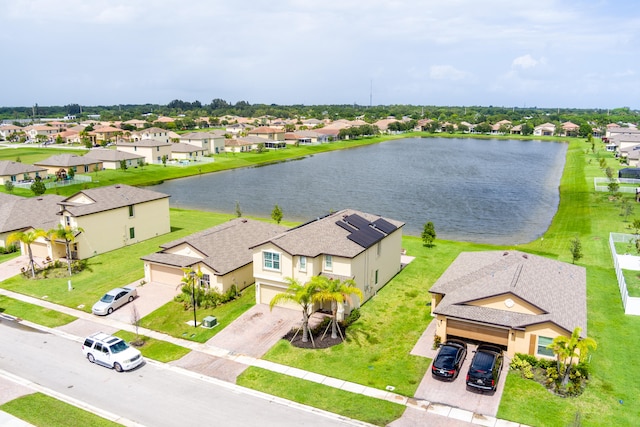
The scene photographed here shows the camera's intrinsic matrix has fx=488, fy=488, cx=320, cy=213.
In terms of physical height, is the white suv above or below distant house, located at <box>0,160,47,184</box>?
below

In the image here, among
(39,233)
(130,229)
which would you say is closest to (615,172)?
(130,229)

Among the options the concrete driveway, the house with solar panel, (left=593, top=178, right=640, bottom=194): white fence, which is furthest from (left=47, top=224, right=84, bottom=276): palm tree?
(left=593, top=178, right=640, bottom=194): white fence

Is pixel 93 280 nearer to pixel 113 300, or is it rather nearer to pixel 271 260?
pixel 113 300

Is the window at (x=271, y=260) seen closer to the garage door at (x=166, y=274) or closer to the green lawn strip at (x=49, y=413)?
the garage door at (x=166, y=274)

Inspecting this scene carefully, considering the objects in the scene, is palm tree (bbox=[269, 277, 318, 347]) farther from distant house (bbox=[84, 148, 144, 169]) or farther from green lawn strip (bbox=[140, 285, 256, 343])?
distant house (bbox=[84, 148, 144, 169])

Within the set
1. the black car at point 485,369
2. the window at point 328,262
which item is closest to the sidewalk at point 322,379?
the black car at point 485,369

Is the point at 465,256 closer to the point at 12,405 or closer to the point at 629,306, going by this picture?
the point at 629,306

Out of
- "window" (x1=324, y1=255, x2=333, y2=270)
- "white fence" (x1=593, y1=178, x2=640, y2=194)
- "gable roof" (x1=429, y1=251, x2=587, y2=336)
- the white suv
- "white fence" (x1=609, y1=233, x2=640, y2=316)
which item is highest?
"window" (x1=324, y1=255, x2=333, y2=270)

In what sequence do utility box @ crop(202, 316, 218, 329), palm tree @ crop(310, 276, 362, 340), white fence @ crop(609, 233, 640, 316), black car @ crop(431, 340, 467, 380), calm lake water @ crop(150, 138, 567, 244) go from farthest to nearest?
calm lake water @ crop(150, 138, 567, 244)
white fence @ crop(609, 233, 640, 316)
utility box @ crop(202, 316, 218, 329)
palm tree @ crop(310, 276, 362, 340)
black car @ crop(431, 340, 467, 380)
